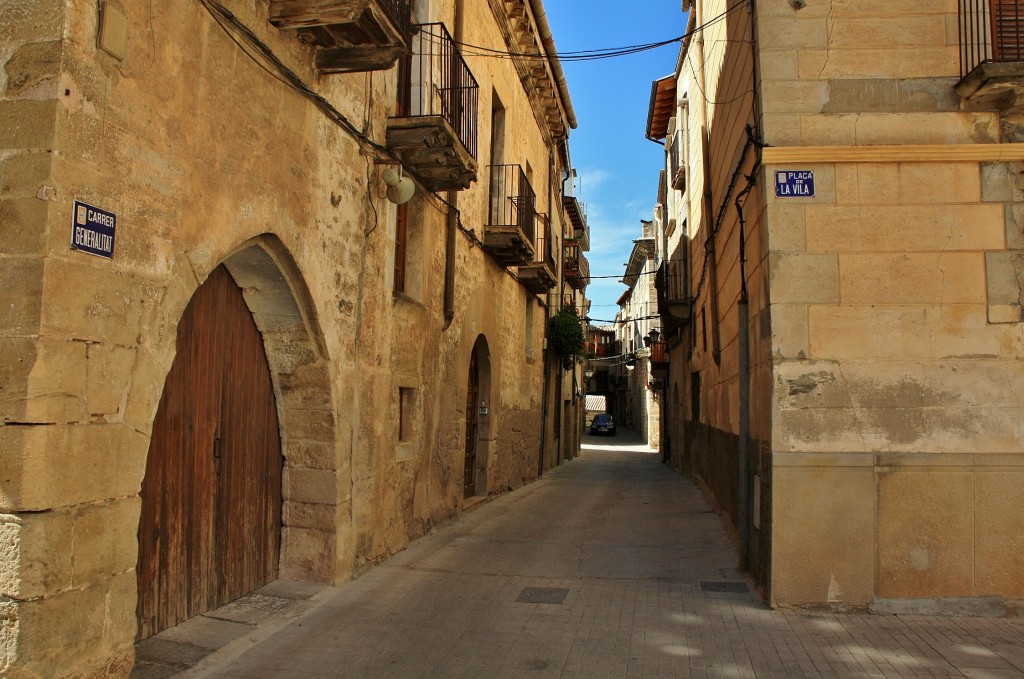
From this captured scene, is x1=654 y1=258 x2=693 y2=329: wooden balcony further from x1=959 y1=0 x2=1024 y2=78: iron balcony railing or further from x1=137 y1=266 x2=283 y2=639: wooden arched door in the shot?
x1=137 y1=266 x2=283 y2=639: wooden arched door

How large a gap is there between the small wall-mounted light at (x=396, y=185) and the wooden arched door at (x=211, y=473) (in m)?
2.03

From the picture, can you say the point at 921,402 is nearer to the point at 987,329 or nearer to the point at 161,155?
the point at 987,329

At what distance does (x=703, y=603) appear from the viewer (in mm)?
6043

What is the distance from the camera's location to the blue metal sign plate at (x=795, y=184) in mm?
5996

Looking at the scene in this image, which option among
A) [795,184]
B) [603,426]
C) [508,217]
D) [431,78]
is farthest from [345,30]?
[603,426]

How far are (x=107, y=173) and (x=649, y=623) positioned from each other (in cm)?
451

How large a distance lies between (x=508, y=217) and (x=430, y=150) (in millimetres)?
5315

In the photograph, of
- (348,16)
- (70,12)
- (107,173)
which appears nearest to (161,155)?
(107,173)

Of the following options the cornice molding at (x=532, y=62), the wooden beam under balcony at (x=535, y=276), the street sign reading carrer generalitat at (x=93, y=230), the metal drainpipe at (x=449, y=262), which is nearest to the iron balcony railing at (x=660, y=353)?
the cornice molding at (x=532, y=62)

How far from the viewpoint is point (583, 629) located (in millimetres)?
5355

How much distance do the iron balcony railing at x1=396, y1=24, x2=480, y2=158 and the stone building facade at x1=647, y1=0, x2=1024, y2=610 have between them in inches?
134

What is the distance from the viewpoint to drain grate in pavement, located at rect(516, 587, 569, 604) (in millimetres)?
6137

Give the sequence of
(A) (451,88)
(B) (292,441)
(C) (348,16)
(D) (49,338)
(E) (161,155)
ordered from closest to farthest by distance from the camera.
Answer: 1. (D) (49,338)
2. (E) (161,155)
3. (C) (348,16)
4. (B) (292,441)
5. (A) (451,88)

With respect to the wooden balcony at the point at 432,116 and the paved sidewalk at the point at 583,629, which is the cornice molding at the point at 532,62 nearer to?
the wooden balcony at the point at 432,116
